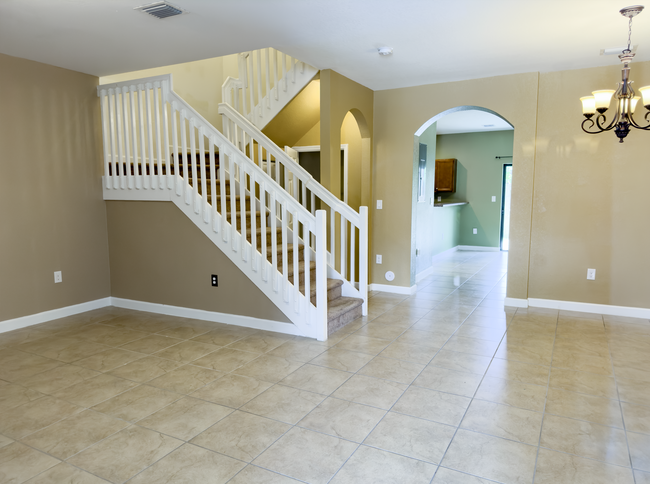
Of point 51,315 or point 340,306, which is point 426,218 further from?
point 51,315

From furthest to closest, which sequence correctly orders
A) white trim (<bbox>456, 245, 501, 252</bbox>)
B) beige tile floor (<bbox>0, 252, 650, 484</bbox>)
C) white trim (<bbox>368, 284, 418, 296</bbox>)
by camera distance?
white trim (<bbox>456, 245, 501, 252</bbox>)
white trim (<bbox>368, 284, 418, 296</bbox>)
beige tile floor (<bbox>0, 252, 650, 484</bbox>)

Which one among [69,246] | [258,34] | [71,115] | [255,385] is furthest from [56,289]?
[258,34]

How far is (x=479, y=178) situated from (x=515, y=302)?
5238 millimetres

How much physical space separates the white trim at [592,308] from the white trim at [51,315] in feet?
15.5

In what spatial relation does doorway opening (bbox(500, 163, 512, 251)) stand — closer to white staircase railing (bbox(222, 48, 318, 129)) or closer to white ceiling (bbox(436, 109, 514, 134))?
white ceiling (bbox(436, 109, 514, 134))

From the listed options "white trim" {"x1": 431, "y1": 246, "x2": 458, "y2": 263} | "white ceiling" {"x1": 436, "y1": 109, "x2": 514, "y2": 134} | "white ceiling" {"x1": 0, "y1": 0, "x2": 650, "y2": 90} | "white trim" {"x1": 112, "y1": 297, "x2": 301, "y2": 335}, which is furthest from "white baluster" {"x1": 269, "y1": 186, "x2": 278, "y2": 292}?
"white trim" {"x1": 431, "y1": 246, "x2": 458, "y2": 263}

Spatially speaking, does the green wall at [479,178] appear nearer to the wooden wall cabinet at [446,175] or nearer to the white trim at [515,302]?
the wooden wall cabinet at [446,175]

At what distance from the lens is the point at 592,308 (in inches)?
181

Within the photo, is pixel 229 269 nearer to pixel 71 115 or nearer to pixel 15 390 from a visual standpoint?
pixel 15 390

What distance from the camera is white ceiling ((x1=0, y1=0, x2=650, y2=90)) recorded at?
2926 mm

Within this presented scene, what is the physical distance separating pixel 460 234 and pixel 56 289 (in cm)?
787

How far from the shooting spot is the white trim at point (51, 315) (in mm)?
4051

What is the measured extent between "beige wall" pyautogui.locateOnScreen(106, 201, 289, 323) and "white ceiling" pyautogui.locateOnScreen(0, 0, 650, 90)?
1.51 meters

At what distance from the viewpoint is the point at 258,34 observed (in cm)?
344
